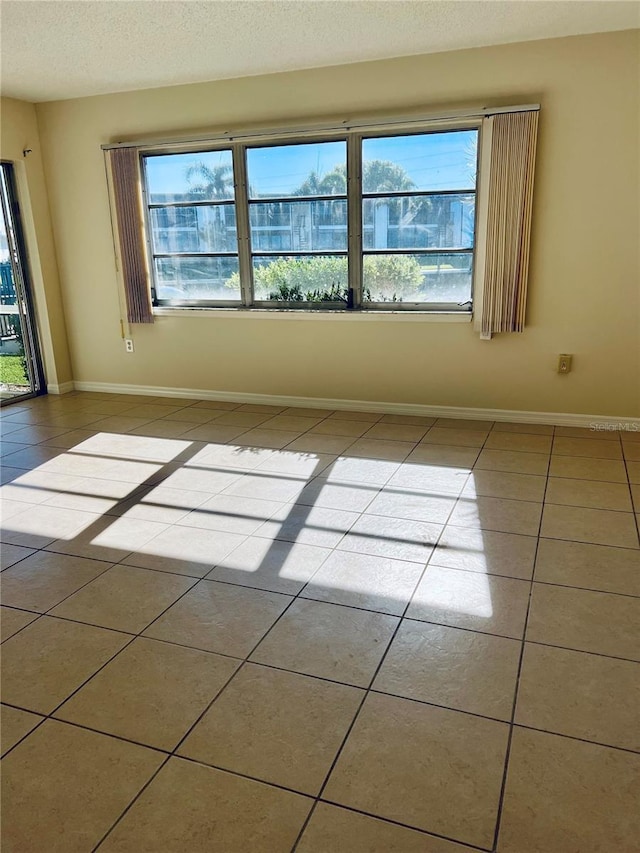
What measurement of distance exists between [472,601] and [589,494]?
126 cm

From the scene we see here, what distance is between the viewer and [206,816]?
1.41 m

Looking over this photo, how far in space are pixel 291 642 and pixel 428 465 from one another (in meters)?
1.81

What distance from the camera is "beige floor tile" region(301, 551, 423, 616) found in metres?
2.24

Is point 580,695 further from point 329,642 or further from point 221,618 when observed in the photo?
point 221,618

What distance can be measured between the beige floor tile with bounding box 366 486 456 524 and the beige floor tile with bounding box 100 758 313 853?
1619 millimetres

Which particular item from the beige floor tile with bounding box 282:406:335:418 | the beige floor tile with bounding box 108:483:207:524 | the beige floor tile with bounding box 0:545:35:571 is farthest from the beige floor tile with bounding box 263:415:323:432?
the beige floor tile with bounding box 0:545:35:571

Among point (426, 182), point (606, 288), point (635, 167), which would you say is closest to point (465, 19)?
point (426, 182)

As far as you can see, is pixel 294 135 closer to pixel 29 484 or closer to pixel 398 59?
pixel 398 59

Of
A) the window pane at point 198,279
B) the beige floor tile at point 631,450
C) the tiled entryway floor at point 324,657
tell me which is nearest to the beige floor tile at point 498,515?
the tiled entryway floor at point 324,657

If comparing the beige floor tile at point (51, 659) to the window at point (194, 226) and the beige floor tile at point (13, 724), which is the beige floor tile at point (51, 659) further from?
the window at point (194, 226)

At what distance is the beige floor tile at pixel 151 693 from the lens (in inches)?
66.1

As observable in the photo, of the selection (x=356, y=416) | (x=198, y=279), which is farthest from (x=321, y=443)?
(x=198, y=279)

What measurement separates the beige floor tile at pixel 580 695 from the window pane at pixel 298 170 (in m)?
3.54

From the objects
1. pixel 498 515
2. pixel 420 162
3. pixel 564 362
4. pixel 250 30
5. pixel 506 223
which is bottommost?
pixel 498 515
